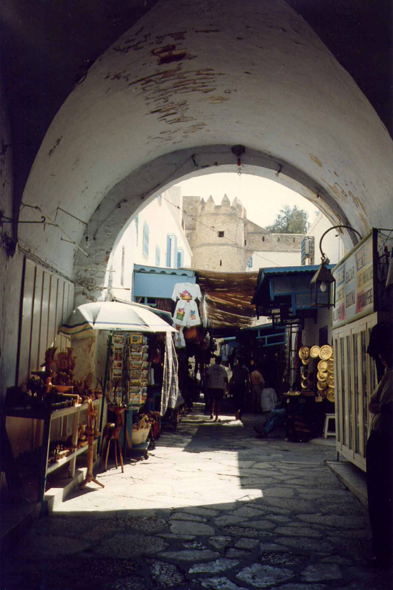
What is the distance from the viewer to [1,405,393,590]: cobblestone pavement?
377 centimetres

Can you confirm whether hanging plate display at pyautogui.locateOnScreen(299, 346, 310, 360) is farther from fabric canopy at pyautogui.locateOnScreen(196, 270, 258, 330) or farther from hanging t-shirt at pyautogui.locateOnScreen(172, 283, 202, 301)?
fabric canopy at pyautogui.locateOnScreen(196, 270, 258, 330)

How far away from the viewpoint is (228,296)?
54.5 ft

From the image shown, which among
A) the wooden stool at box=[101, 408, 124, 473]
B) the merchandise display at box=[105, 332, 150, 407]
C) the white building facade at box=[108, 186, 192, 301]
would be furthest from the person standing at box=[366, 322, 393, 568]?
the merchandise display at box=[105, 332, 150, 407]

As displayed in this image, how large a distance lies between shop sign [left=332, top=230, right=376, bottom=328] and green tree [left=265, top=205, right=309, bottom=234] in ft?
134

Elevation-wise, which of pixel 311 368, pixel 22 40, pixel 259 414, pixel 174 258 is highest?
pixel 174 258

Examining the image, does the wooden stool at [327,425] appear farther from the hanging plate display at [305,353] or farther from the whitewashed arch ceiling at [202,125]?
the whitewashed arch ceiling at [202,125]

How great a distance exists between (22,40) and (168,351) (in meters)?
6.04

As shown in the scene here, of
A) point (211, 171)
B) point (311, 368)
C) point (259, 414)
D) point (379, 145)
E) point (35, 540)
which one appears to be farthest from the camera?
point (259, 414)

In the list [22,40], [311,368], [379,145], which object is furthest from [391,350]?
[311,368]

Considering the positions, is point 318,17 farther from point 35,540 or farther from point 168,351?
point 168,351

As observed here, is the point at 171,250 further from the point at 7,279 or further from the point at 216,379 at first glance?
the point at 7,279

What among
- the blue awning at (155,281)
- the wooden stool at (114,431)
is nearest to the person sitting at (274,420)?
the wooden stool at (114,431)

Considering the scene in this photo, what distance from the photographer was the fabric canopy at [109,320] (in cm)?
701

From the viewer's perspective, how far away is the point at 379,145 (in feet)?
17.2
